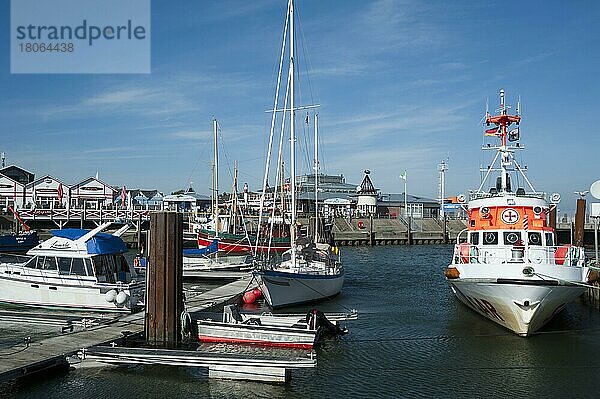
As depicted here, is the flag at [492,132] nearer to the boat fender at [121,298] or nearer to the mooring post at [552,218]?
the mooring post at [552,218]

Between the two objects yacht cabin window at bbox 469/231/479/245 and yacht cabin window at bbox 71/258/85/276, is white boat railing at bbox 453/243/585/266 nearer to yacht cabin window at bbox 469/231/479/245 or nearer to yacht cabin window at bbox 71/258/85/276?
yacht cabin window at bbox 469/231/479/245

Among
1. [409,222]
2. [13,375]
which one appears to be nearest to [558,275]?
[13,375]

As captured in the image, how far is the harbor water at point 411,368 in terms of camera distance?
52.0 ft

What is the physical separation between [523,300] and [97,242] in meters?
16.3

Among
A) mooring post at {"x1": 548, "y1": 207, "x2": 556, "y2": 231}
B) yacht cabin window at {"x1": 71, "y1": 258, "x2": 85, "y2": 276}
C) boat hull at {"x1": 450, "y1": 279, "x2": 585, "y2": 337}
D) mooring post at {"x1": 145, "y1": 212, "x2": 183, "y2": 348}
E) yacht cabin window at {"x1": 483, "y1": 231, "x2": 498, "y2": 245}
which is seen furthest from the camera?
mooring post at {"x1": 548, "y1": 207, "x2": 556, "y2": 231}

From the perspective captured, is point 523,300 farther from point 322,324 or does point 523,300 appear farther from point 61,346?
point 61,346

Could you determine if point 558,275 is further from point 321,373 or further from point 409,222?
point 409,222

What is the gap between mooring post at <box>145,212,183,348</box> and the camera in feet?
60.7

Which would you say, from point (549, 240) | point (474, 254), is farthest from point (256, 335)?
point (549, 240)

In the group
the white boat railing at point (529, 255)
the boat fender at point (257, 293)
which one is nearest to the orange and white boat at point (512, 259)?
the white boat railing at point (529, 255)

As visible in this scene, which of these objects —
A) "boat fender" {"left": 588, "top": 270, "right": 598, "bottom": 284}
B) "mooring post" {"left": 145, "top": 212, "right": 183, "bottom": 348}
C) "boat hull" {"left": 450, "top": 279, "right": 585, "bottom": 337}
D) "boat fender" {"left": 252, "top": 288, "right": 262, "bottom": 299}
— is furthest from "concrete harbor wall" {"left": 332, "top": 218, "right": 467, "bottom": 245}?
"mooring post" {"left": 145, "top": 212, "right": 183, "bottom": 348}

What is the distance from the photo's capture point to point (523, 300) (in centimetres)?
2066

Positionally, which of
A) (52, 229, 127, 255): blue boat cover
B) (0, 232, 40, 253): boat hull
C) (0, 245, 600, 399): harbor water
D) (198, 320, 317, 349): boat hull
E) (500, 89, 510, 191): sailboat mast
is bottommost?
(0, 245, 600, 399): harbor water

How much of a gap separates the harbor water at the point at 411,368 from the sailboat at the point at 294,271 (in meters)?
1.07
